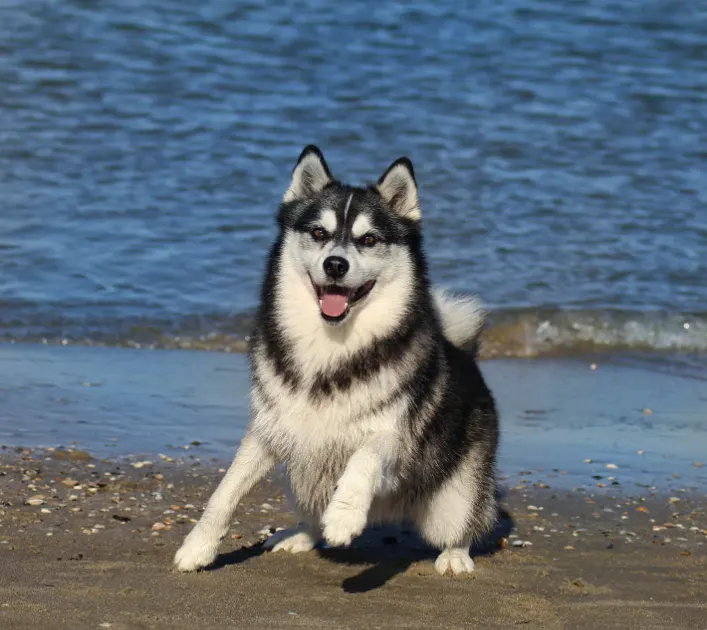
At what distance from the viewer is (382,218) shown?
4426 millimetres

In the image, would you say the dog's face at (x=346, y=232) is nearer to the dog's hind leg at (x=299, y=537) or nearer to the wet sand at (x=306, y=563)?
the dog's hind leg at (x=299, y=537)

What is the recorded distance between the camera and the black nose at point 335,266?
13.6ft

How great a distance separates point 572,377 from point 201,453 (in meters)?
2.84

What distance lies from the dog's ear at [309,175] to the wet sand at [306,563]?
1.31 meters

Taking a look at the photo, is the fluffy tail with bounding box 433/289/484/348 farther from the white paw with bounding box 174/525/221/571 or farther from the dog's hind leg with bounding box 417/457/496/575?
the white paw with bounding box 174/525/221/571

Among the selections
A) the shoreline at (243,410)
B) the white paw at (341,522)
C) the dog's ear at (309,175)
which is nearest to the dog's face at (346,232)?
the dog's ear at (309,175)

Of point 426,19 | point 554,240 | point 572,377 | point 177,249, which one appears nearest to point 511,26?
point 426,19

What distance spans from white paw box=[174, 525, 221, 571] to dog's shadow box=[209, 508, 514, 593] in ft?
0.22

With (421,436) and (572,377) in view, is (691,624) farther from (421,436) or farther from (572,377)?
(572,377)

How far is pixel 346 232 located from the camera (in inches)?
171

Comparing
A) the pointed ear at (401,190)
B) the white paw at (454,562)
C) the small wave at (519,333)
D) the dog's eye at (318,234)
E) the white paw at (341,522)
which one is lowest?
the small wave at (519,333)

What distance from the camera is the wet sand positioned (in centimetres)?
377

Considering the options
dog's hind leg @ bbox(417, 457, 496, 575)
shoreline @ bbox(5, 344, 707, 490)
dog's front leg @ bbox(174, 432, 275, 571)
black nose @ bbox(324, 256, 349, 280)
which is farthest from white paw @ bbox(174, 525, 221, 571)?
shoreline @ bbox(5, 344, 707, 490)

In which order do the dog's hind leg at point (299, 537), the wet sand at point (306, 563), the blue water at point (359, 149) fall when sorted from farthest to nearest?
the blue water at point (359, 149)
the dog's hind leg at point (299, 537)
the wet sand at point (306, 563)
